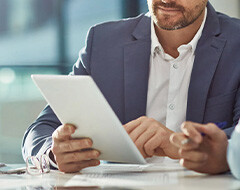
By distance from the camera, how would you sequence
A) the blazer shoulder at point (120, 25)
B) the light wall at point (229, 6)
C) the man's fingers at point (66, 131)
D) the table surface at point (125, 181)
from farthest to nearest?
1. the light wall at point (229, 6)
2. the blazer shoulder at point (120, 25)
3. the man's fingers at point (66, 131)
4. the table surface at point (125, 181)

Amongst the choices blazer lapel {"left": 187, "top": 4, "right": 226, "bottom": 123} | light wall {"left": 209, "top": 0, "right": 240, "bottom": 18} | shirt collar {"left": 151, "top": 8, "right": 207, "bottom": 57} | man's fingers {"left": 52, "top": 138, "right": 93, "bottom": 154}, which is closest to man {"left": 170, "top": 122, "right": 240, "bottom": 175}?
man's fingers {"left": 52, "top": 138, "right": 93, "bottom": 154}

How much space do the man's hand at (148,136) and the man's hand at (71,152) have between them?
4.4 inches

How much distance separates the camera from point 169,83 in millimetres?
1647

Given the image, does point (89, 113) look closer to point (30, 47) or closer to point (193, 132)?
point (193, 132)

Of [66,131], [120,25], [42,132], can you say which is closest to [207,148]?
[66,131]

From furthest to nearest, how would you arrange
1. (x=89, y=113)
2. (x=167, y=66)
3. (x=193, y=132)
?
(x=167, y=66), (x=89, y=113), (x=193, y=132)

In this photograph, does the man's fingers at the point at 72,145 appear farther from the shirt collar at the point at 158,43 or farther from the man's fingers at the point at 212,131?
the shirt collar at the point at 158,43

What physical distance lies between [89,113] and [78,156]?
0.17 m

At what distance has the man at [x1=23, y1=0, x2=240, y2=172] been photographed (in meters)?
1.57

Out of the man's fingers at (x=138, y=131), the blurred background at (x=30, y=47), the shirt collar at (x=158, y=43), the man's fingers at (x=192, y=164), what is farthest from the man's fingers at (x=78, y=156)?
the blurred background at (x=30, y=47)

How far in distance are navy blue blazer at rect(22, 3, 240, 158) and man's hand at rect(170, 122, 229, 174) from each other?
0.59m

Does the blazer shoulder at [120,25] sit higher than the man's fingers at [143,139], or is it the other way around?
the blazer shoulder at [120,25]

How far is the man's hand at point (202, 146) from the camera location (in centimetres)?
88

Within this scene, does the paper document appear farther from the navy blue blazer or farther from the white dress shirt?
the white dress shirt
